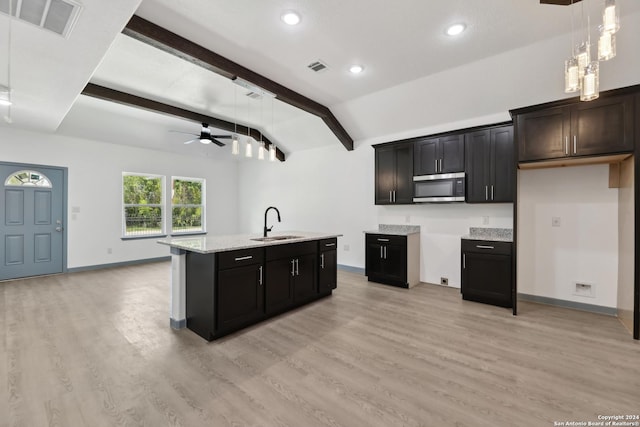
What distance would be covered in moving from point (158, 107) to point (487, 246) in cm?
569

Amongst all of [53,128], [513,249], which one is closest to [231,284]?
[513,249]

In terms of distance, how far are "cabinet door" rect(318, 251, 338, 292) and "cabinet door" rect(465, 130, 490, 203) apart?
87.1 inches

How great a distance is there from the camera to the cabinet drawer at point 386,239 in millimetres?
4520

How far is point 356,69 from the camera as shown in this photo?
3.62 metres

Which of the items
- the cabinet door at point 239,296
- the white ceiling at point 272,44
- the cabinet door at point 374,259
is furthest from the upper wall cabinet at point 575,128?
the cabinet door at point 239,296

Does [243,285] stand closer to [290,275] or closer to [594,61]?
[290,275]

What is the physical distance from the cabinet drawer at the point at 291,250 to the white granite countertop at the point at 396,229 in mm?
1508

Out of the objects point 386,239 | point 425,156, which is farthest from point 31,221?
point 425,156

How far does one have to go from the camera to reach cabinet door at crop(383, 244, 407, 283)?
4512mm

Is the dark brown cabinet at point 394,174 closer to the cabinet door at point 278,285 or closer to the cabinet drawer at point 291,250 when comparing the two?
the cabinet drawer at point 291,250

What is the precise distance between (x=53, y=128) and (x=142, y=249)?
9.55 feet

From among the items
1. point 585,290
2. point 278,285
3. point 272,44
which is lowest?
point 585,290

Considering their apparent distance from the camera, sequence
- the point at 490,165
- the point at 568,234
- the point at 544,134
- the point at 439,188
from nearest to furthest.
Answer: the point at 544,134, the point at 568,234, the point at 490,165, the point at 439,188

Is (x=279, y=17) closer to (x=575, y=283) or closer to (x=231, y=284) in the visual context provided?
(x=231, y=284)
